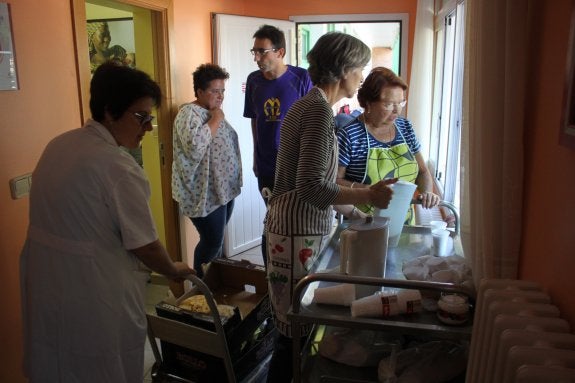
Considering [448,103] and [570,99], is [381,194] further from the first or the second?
[448,103]

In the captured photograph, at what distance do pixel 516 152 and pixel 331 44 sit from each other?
0.73 meters

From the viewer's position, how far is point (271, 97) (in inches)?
119

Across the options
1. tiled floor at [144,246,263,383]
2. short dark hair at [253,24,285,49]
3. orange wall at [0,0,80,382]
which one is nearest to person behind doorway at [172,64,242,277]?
short dark hair at [253,24,285,49]

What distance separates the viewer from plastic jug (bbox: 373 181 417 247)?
5.39ft

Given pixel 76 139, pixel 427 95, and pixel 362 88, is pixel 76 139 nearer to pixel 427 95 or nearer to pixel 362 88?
pixel 362 88

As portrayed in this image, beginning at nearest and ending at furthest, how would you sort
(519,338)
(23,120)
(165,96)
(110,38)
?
1. (519,338)
2. (23,120)
3. (165,96)
4. (110,38)

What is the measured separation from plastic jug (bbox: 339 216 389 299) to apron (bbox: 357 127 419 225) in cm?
57

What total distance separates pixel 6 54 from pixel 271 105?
1.54m

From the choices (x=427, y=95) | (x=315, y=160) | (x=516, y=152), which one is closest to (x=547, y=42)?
(x=516, y=152)

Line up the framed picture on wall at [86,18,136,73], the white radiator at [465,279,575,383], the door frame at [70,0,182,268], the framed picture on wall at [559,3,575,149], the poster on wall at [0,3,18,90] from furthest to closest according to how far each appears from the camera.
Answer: the framed picture on wall at [86,18,136,73]
the door frame at [70,0,182,268]
the poster on wall at [0,3,18,90]
the framed picture on wall at [559,3,575,149]
the white radiator at [465,279,575,383]

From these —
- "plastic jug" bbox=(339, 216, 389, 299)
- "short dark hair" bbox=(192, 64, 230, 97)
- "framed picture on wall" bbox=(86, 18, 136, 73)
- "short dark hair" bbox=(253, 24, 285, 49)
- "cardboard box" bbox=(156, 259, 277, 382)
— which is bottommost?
"cardboard box" bbox=(156, 259, 277, 382)

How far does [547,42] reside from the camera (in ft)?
3.18

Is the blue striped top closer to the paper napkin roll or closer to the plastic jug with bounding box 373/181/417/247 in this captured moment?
the plastic jug with bounding box 373/181/417/247

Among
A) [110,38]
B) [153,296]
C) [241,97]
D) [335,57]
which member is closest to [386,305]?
[335,57]
